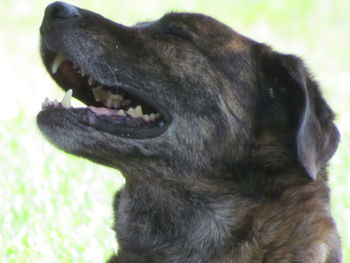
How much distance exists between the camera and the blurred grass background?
6461 mm

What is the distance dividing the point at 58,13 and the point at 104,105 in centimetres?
50

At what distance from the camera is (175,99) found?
5.00 metres

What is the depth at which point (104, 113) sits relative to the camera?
4.97 meters

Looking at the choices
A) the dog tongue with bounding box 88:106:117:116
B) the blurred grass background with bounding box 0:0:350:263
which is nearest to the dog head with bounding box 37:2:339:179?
the dog tongue with bounding box 88:106:117:116

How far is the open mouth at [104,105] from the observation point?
489 cm

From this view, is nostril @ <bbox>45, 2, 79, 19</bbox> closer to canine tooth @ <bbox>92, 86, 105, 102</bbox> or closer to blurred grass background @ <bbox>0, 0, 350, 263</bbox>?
canine tooth @ <bbox>92, 86, 105, 102</bbox>

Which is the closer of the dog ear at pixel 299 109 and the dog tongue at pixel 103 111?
the dog ear at pixel 299 109

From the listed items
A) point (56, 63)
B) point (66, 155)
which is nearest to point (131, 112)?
point (56, 63)

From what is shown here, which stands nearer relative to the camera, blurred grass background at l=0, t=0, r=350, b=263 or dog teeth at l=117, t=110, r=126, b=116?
dog teeth at l=117, t=110, r=126, b=116

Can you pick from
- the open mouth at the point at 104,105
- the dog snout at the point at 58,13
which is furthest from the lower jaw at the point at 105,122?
the dog snout at the point at 58,13

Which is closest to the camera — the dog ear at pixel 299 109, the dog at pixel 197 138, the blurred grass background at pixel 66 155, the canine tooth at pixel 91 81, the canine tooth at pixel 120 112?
the dog ear at pixel 299 109

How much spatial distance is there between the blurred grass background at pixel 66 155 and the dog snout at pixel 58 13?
2.21ft

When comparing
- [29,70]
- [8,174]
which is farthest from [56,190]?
[29,70]

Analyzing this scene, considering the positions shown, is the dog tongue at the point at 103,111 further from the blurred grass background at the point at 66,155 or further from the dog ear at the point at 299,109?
the dog ear at the point at 299,109
